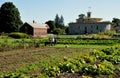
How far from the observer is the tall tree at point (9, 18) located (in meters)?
84.8

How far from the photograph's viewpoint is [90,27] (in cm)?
10981

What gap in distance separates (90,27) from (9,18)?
32.5 meters

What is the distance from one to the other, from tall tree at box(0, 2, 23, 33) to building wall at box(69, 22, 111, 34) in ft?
87.8

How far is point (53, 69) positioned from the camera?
1449cm

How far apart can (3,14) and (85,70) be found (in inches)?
2953

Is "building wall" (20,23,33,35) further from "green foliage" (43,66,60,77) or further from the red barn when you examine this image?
"green foliage" (43,66,60,77)

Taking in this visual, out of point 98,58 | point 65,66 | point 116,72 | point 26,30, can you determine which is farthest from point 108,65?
point 26,30

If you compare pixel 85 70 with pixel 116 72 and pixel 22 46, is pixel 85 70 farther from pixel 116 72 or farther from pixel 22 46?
pixel 22 46

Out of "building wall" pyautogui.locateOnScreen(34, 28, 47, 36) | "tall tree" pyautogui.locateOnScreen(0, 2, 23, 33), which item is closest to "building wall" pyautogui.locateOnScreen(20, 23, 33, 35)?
"building wall" pyautogui.locateOnScreen(34, 28, 47, 36)

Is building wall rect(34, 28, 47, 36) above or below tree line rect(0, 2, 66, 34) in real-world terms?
below

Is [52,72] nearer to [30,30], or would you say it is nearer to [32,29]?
[32,29]

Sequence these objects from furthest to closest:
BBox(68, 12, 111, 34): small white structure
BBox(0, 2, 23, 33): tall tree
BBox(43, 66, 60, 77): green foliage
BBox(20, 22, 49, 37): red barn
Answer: BBox(68, 12, 111, 34): small white structure → BBox(0, 2, 23, 33): tall tree → BBox(20, 22, 49, 37): red barn → BBox(43, 66, 60, 77): green foliage

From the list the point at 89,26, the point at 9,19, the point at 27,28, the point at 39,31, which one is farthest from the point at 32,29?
the point at 89,26

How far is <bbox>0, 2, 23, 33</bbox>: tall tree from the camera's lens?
8481 centimetres
